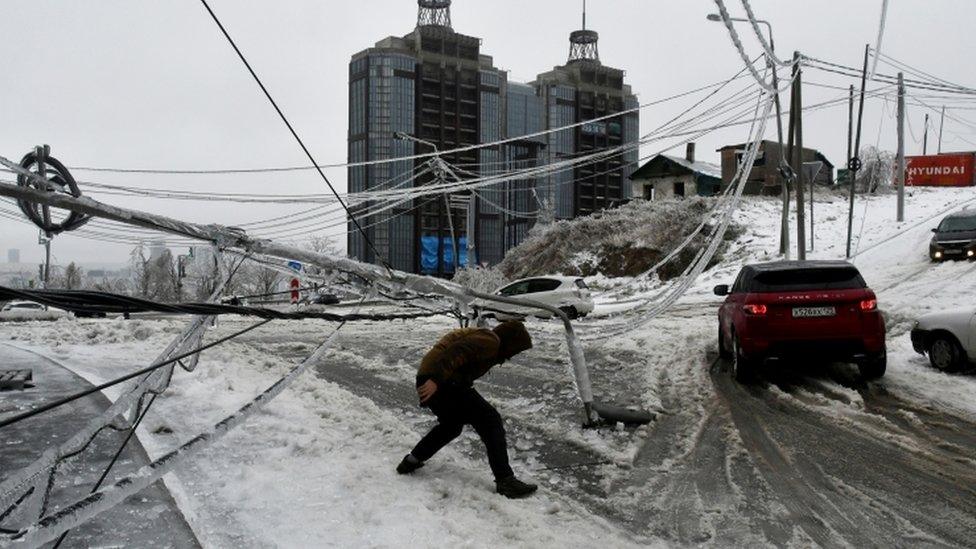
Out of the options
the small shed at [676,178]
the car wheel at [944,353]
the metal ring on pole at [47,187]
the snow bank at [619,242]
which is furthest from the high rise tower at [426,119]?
the metal ring on pole at [47,187]

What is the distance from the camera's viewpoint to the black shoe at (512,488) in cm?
500

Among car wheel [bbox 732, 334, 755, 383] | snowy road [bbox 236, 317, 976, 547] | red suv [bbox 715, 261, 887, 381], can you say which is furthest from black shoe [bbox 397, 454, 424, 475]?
car wheel [bbox 732, 334, 755, 383]

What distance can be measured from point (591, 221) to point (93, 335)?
100 feet

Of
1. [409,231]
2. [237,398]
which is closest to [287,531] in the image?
[237,398]

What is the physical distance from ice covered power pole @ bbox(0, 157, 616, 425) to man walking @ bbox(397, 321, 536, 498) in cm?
96

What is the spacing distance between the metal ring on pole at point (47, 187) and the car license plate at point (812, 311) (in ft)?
25.2

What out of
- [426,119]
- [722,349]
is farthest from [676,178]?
[722,349]

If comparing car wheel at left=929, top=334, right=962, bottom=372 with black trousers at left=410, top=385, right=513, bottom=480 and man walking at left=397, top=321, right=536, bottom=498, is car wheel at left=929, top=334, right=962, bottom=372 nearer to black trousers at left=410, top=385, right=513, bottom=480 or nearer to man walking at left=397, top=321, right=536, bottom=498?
man walking at left=397, top=321, right=536, bottom=498

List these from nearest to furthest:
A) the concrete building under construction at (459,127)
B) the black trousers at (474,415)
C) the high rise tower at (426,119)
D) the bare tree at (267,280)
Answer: the black trousers at (474,415) → the bare tree at (267,280) → the high rise tower at (426,119) → the concrete building under construction at (459,127)

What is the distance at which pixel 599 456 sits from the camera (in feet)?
20.4

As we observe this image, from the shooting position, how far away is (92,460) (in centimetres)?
591

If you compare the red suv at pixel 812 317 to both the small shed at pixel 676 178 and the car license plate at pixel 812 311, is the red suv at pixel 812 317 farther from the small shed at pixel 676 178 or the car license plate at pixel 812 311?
the small shed at pixel 676 178

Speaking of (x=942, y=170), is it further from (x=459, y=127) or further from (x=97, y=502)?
(x=97, y=502)

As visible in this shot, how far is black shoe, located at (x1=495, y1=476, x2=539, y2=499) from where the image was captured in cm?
500
